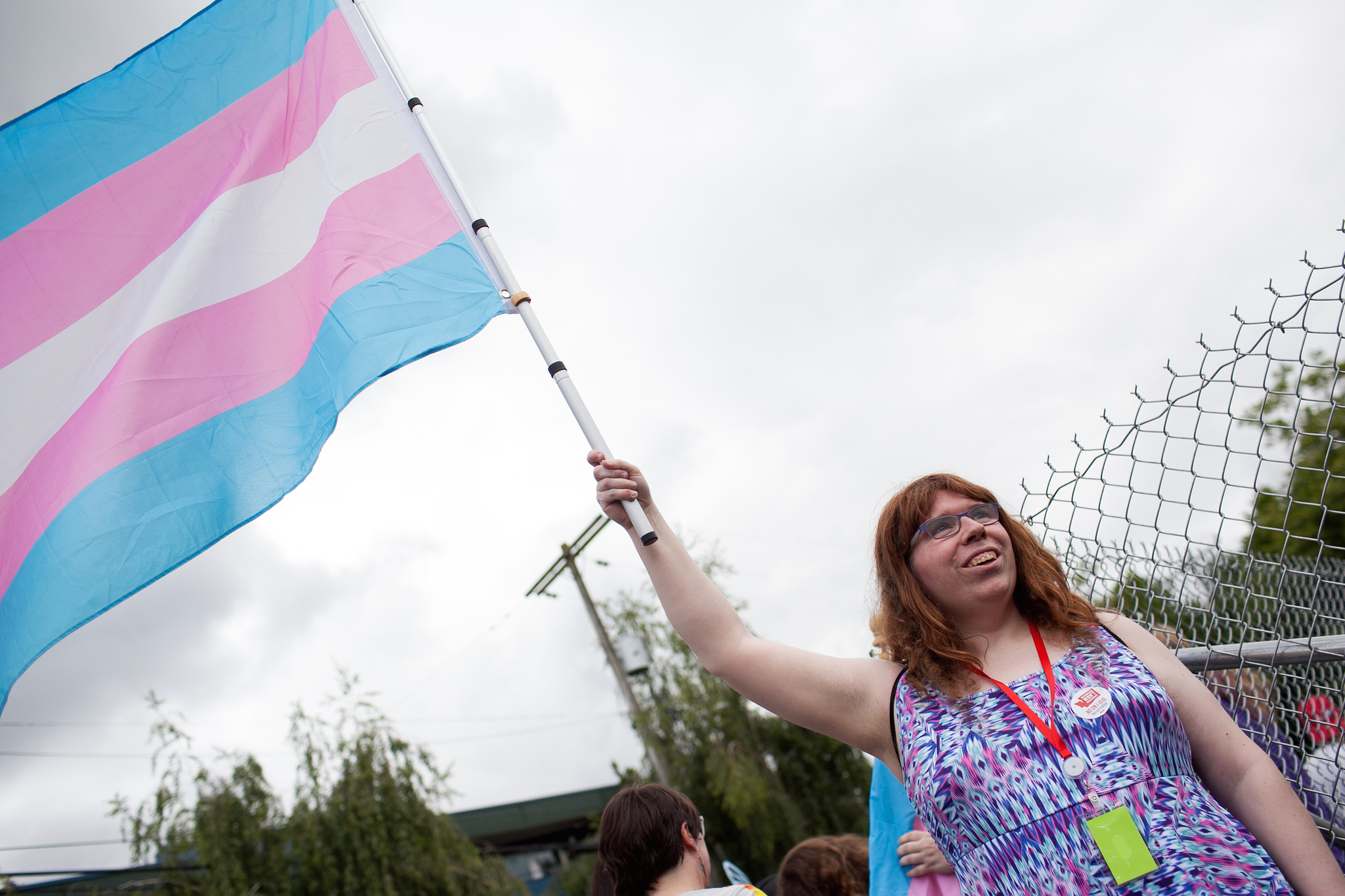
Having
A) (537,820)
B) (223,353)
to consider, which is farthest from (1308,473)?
(537,820)

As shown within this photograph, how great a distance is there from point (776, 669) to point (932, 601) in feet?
1.29

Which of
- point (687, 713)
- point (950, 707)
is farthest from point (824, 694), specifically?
point (687, 713)

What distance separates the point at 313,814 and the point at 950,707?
10.7 meters

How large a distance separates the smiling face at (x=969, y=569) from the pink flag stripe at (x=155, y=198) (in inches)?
110

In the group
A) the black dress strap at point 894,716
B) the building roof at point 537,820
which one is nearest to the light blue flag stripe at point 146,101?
the black dress strap at point 894,716

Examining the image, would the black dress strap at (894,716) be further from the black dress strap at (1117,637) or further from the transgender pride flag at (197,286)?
the transgender pride flag at (197,286)

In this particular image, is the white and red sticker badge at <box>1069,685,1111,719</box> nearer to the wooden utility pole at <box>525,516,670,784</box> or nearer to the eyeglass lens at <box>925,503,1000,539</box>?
the eyeglass lens at <box>925,503,1000,539</box>

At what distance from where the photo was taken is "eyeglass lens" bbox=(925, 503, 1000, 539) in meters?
1.96

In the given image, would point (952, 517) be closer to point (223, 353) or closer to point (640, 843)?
point (640, 843)

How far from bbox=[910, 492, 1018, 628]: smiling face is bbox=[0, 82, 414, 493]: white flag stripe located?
97.6 inches

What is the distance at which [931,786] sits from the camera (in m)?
1.62

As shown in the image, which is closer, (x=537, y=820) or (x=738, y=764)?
(x=738, y=764)

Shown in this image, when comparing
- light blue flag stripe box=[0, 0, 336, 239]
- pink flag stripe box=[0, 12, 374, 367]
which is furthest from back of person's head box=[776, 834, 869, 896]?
light blue flag stripe box=[0, 0, 336, 239]

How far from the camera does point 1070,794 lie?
5.03ft
